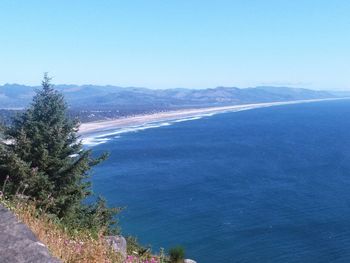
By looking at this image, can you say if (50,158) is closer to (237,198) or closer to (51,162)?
(51,162)

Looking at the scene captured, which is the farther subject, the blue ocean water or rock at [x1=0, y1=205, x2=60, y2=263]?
the blue ocean water

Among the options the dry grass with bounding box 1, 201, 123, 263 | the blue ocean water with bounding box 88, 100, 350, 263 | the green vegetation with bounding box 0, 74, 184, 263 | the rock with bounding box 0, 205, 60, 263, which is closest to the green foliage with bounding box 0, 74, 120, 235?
the green vegetation with bounding box 0, 74, 184, 263

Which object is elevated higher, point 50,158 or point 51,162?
point 50,158

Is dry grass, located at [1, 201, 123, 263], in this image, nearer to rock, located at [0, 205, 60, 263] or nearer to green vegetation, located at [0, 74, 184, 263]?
rock, located at [0, 205, 60, 263]

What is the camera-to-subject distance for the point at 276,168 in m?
79.5

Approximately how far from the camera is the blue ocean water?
138ft

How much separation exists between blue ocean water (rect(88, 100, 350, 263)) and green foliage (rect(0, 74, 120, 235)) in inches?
894

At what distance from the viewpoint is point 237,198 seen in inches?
2290

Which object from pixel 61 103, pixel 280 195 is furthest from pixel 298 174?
pixel 61 103

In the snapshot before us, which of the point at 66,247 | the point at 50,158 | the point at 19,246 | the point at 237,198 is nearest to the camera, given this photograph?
the point at 19,246

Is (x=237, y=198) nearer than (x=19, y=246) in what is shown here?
No

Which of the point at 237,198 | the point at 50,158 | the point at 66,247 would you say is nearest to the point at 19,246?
the point at 66,247

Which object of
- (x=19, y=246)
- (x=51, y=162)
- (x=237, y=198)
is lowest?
(x=237, y=198)

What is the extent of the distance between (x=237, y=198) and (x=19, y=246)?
55210mm
